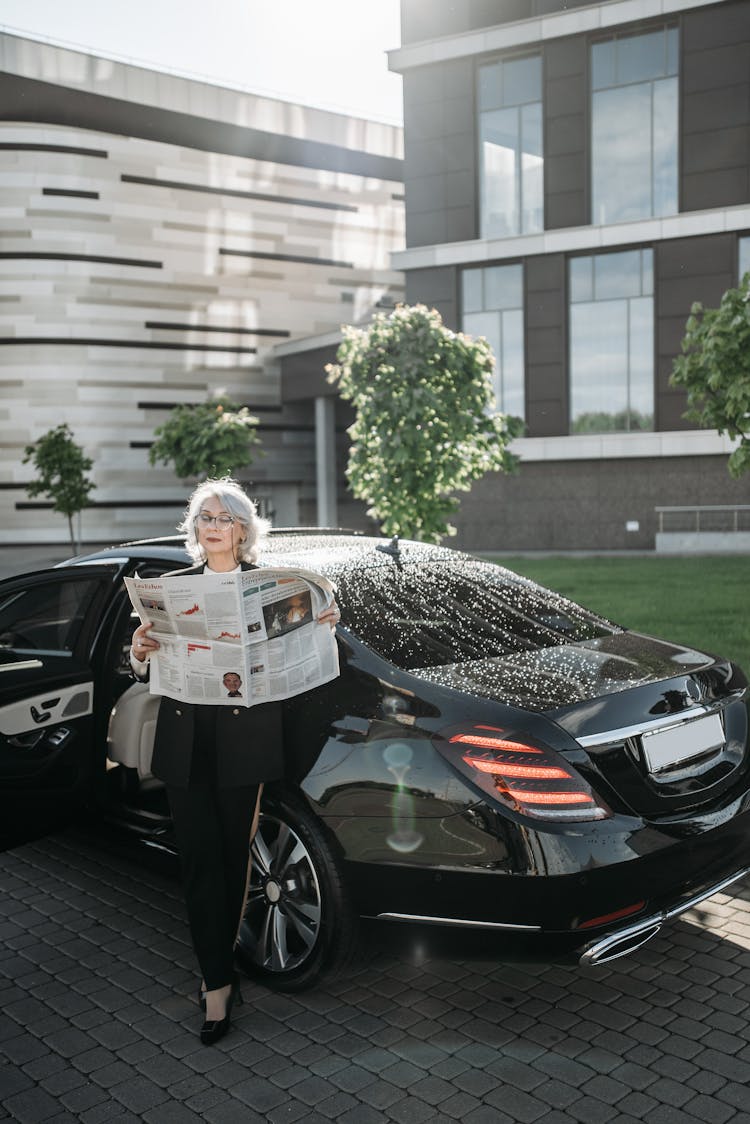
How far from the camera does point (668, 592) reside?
1515cm

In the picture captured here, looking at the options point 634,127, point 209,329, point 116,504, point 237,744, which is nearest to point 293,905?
point 237,744

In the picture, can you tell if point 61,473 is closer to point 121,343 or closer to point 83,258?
point 121,343

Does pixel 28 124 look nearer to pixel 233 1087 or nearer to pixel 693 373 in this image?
pixel 693 373

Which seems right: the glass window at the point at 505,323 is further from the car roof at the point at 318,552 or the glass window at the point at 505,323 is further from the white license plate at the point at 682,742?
the white license plate at the point at 682,742

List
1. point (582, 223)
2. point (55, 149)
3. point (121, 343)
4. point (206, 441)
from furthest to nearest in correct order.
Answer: point (121, 343) < point (55, 149) < point (206, 441) < point (582, 223)

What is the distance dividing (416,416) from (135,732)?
6147 millimetres

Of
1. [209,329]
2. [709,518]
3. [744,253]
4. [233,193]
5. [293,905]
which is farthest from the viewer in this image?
[233,193]

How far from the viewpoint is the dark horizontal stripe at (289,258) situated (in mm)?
40031

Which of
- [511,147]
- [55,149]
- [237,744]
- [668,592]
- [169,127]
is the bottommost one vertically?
[668,592]

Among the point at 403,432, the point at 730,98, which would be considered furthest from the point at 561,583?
the point at 730,98

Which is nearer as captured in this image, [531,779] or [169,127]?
[531,779]

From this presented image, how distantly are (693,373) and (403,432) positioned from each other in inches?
108

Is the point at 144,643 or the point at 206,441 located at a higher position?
the point at 206,441

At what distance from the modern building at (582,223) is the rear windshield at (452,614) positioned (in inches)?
932
